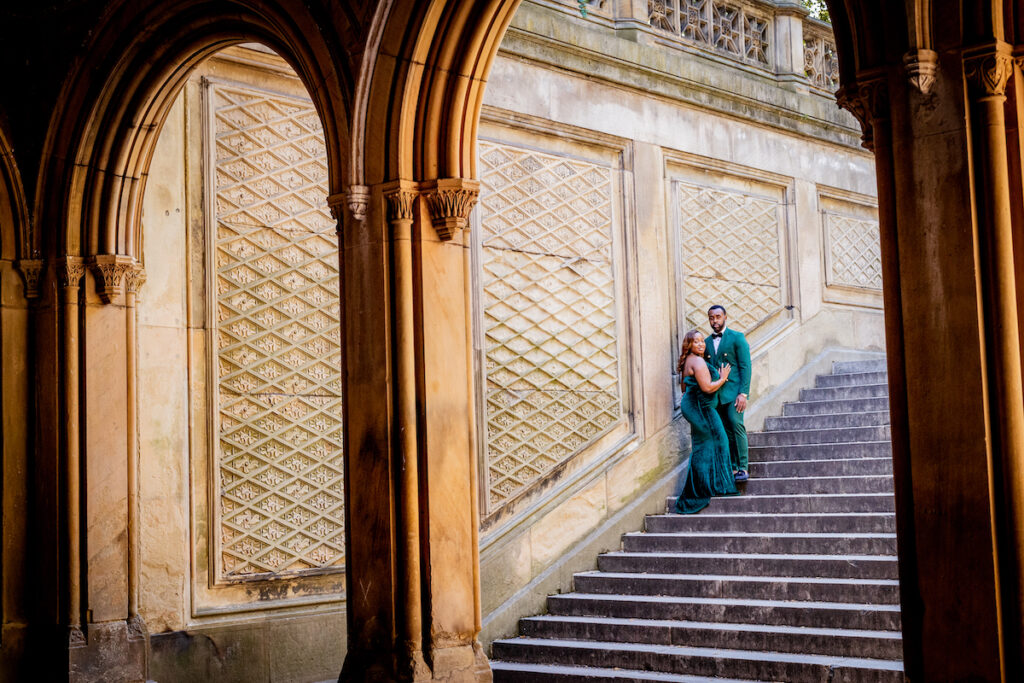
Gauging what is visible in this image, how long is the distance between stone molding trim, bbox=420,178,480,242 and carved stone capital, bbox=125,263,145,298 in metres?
2.44

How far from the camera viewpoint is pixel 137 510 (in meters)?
6.74

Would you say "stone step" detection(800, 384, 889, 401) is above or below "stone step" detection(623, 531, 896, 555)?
above

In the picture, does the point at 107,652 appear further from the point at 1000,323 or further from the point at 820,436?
the point at 820,436

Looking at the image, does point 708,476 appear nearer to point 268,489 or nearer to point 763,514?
point 763,514

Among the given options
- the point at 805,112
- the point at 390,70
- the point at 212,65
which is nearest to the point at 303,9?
the point at 390,70

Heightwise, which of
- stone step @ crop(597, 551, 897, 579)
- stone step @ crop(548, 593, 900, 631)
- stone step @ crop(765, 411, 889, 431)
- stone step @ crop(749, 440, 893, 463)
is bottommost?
stone step @ crop(548, 593, 900, 631)

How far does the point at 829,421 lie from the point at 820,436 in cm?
35

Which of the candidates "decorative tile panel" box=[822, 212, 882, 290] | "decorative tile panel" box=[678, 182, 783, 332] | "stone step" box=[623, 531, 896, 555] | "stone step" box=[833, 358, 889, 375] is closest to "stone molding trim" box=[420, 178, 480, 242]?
"stone step" box=[623, 531, 896, 555]

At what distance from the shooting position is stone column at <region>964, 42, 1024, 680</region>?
3.16 metres

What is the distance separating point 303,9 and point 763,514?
4925 millimetres

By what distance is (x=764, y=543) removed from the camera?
26.1 feet

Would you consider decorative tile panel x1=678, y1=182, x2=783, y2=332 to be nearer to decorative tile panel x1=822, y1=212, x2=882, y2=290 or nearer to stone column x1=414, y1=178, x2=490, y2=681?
decorative tile panel x1=822, y1=212, x2=882, y2=290

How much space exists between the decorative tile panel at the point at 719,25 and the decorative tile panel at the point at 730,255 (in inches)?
54.2

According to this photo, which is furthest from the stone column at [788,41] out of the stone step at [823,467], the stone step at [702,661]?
the stone step at [702,661]
